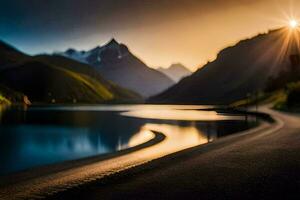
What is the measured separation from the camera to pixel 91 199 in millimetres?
13414

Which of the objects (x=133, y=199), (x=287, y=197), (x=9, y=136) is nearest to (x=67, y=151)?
(x=9, y=136)

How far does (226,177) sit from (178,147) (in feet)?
68.7

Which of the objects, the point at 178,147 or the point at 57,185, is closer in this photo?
the point at 57,185

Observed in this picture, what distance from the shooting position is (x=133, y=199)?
13.1 metres

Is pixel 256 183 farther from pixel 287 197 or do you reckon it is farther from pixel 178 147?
pixel 178 147

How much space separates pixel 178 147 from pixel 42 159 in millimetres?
13418

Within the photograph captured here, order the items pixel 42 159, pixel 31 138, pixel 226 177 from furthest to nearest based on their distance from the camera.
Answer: pixel 31 138 → pixel 42 159 → pixel 226 177

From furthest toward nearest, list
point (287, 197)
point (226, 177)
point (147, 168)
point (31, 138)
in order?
1. point (31, 138)
2. point (147, 168)
3. point (226, 177)
4. point (287, 197)

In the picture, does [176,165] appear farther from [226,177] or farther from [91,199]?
[91,199]

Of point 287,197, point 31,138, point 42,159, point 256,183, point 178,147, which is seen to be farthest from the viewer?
point 31,138

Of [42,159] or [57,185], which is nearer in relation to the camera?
[57,185]

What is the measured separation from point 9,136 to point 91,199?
3977cm

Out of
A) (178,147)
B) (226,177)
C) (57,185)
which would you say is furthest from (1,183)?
(178,147)

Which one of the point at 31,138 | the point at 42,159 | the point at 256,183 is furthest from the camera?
the point at 31,138
